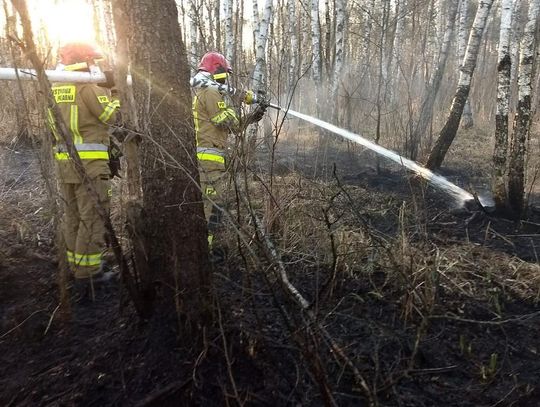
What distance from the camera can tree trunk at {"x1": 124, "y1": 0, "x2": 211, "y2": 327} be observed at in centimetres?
221

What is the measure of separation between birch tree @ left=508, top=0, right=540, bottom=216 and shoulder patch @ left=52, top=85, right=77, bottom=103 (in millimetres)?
4447

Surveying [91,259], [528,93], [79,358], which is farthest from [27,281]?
[528,93]

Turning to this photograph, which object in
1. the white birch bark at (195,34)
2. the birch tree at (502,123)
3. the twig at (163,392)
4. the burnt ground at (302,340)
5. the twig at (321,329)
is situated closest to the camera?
the twig at (321,329)

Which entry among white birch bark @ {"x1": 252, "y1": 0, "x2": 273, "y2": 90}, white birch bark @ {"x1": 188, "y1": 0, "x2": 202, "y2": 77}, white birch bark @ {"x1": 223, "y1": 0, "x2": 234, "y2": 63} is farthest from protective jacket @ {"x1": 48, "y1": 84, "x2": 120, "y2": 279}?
white birch bark @ {"x1": 223, "y1": 0, "x2": 234, "y2": 63}

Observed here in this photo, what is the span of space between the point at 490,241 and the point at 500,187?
0.97m

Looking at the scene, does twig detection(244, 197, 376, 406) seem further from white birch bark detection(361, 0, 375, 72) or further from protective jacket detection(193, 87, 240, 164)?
white birch bark detection(361, 0, 375, 72)

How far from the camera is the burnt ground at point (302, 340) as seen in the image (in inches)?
80.9

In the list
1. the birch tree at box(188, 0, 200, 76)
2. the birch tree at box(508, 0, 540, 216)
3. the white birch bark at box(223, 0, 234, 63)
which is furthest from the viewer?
the white birch bark at box(223, 0, 234, 63)

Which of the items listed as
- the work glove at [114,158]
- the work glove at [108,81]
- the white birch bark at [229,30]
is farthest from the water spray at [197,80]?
the white birch bark at [229,30]

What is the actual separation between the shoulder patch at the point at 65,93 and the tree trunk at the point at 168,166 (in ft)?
4.02

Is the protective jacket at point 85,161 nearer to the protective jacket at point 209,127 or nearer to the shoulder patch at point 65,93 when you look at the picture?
the shoulder patch at point 65,93

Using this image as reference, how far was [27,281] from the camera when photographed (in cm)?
333

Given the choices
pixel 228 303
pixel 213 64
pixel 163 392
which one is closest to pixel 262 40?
pixel 213 64

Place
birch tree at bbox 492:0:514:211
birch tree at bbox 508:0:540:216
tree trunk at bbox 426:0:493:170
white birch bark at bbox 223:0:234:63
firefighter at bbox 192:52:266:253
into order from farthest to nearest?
white birch bark at bbox 223:0:234:63 < tree trunk at bbox 426:0:493:170 < birch tree at bbox 492:0:514:211 < birch tree at bbox 508:0:540:216 < firefighter at bbox 192:52:266:253
